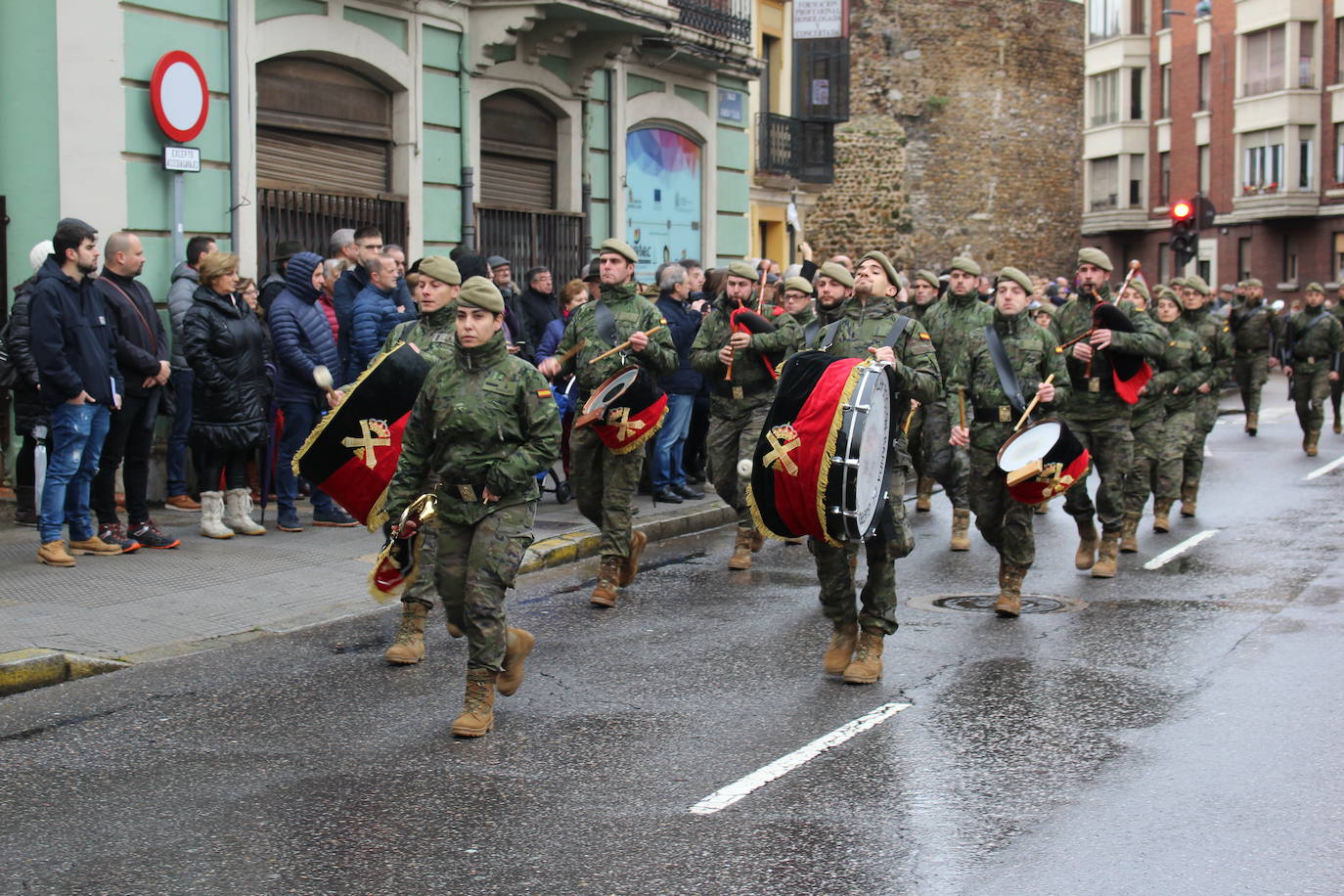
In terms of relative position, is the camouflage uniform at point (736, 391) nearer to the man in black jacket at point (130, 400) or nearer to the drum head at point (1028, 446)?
the drum head at point (1028, 446)

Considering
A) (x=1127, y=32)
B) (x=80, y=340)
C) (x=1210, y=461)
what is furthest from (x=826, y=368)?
(x=1127, y=32)

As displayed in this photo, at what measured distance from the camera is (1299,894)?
5.00m

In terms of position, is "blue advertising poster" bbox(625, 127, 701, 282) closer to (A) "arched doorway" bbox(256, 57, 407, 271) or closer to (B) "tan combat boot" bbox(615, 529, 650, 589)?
(A) "arched doorway" bbox(256, 57, 407, 271)

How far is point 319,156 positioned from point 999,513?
8318 mm

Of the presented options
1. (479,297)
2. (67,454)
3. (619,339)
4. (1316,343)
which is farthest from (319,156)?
(1316,343)

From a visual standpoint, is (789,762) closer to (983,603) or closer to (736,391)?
(983,603)

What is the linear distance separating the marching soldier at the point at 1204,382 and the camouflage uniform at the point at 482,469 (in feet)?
27.3

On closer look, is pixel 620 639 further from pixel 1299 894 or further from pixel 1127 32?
pixel 1127 32

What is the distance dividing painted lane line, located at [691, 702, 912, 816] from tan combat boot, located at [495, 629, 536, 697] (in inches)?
55.0

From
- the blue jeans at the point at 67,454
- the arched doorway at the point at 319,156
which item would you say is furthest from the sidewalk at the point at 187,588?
the arched doorway at the point at 319,156

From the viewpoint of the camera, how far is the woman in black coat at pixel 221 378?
11.5 m

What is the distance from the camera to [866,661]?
312 inches

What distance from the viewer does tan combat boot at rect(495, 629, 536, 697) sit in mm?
7359

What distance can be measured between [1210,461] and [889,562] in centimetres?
1239
